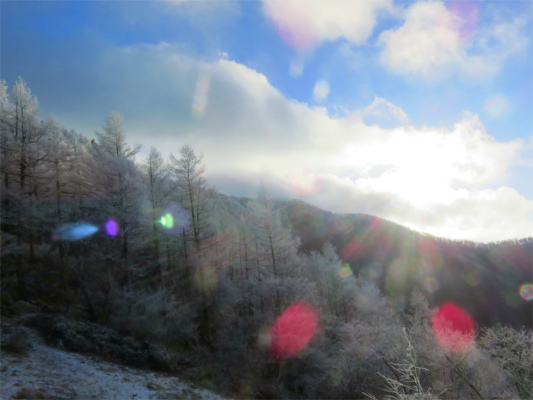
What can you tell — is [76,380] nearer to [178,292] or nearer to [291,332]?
[178,292]

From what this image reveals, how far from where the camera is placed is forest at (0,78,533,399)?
14312 mm

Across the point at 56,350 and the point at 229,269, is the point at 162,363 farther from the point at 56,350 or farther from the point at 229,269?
the point at 229,269

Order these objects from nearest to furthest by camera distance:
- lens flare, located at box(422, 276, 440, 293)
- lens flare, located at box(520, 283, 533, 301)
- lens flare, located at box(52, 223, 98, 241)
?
lens flare, located at box(52, 223, 98, 241) < lens flare, located at box(520, 283, 533, 301) < lens flare, located at box(422, 276, 440, 293)

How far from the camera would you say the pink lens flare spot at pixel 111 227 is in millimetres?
22125

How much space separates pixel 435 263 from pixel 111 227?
4635 inches

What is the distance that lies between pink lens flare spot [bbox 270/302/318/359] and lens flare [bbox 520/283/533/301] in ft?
368

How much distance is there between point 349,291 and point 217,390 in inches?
1014

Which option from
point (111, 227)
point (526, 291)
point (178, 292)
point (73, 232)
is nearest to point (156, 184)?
point (111, 227)

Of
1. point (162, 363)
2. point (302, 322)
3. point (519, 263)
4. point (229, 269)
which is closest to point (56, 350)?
point (162, 363)

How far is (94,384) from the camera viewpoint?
1099 centimetres

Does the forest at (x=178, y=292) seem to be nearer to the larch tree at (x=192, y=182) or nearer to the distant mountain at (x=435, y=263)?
the larch tree at (x=192, y=182)

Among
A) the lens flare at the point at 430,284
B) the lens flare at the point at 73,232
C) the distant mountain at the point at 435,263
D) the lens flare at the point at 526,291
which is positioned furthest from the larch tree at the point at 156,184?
the lens flare at the point at 526,291

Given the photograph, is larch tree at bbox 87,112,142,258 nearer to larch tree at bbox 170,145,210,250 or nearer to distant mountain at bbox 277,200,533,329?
larch tree at bbox 170,145,210,250

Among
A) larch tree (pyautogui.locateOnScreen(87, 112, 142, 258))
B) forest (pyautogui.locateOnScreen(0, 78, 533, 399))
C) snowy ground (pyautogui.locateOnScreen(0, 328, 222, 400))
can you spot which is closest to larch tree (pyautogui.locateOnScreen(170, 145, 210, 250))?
forest (pyautogui.locateOnScreen(0, 78, 533, 399))
